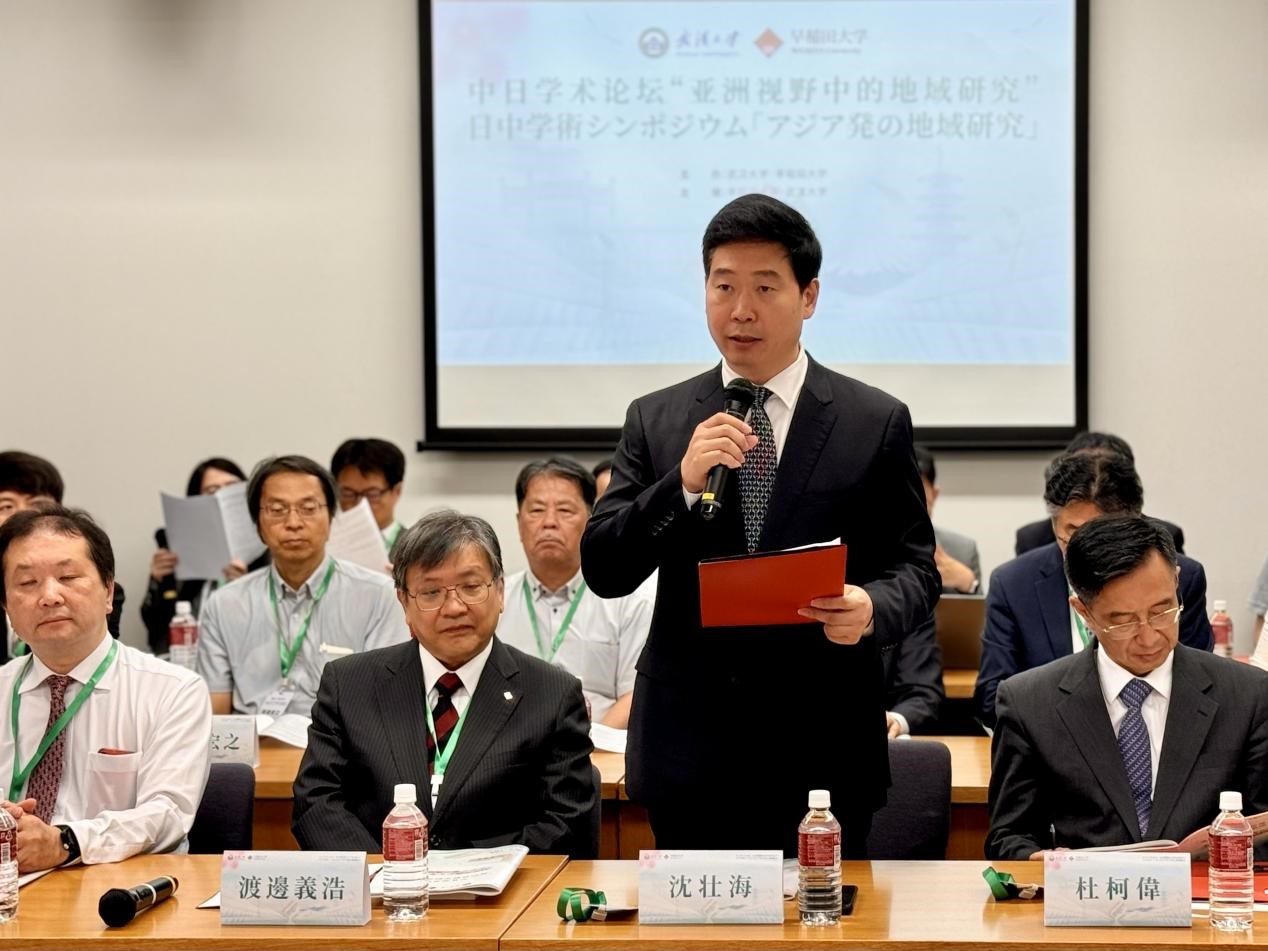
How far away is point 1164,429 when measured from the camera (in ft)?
19.9

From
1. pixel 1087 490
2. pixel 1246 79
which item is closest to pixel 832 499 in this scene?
pixel 1087 490

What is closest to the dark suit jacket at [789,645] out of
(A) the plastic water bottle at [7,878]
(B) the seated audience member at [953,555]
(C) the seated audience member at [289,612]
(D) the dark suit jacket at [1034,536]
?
(A) the plastic water bottle at [7,878]

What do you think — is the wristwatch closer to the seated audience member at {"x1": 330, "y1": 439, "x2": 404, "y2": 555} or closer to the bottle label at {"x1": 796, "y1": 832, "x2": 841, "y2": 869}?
the bottle label at {"x1": 796, "y1": 832, "x2": 841, "y2": 869}

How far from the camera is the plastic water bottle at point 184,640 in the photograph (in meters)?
4.71

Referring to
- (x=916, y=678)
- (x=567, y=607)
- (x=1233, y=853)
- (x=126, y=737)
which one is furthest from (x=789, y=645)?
(x=567, y=607)

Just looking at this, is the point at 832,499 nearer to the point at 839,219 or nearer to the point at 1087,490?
the point at 1087,490

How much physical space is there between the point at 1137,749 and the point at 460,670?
121 centimetres

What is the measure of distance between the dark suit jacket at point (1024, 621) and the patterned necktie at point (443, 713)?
167 cm

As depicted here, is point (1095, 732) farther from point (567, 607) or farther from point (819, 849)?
point (567, 607)

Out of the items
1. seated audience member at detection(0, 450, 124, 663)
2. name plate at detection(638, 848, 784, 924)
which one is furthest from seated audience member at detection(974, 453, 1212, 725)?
seated audience member at detection(0, 450, 124, 663)

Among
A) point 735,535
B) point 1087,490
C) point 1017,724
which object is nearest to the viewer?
point 735,535

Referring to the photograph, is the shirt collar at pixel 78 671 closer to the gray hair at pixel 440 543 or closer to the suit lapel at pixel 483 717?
the gray hair at pixel 440 543

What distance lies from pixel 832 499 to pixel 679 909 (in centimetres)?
63

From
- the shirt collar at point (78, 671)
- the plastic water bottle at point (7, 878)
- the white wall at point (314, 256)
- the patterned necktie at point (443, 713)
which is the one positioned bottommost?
the plastic water bottle at point (7, 878)
